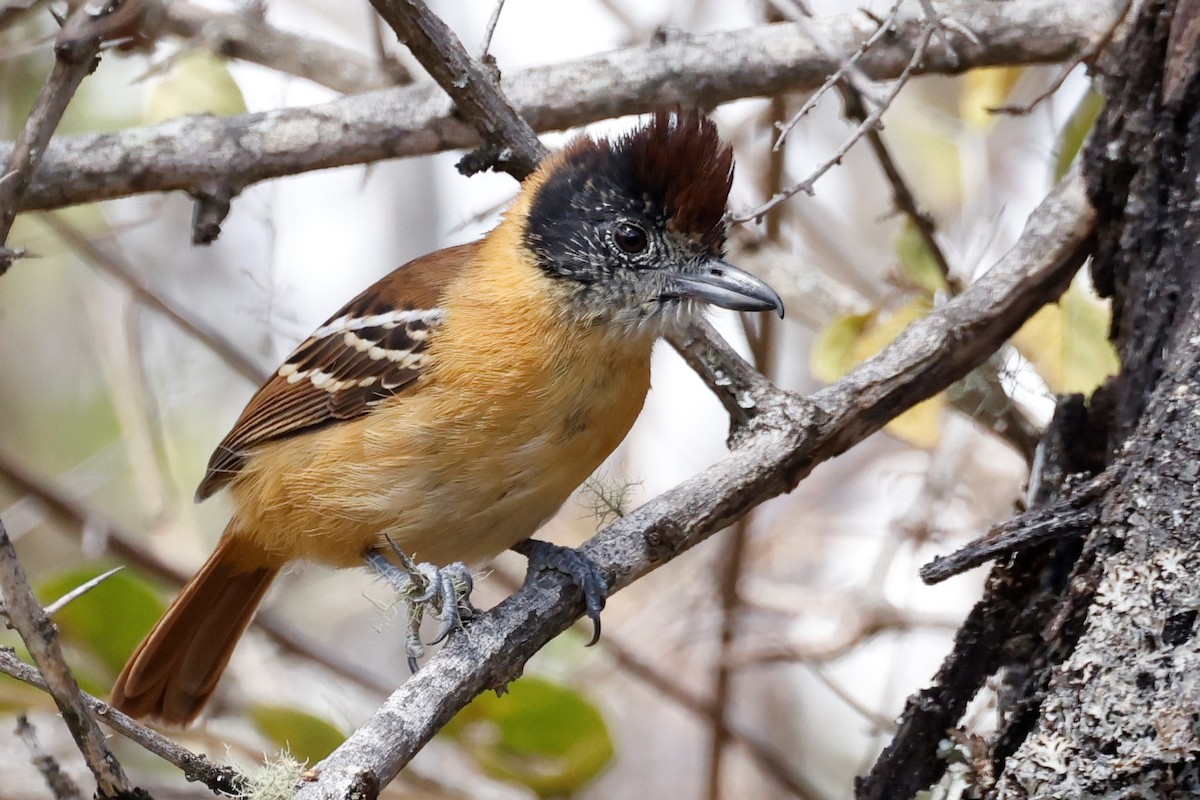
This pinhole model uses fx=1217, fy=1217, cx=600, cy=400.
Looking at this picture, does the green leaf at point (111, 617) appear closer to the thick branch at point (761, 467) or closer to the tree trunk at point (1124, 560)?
the thick branch at point (761, 467)

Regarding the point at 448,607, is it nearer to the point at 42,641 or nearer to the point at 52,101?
the point at 42,641

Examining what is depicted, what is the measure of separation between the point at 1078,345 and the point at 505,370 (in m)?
1.22

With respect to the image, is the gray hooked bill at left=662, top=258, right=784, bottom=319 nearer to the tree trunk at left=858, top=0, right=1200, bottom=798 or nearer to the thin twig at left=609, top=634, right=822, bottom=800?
the tree trunk at left=858, top=0, right=1200, bottom=798

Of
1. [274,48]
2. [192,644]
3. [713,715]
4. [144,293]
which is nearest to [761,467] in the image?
[713,715]

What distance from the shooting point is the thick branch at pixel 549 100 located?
2.50 metres

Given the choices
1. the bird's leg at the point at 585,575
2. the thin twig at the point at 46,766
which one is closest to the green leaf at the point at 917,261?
the bird's leg at the point at 585,575

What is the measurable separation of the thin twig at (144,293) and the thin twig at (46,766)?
7.04 feet

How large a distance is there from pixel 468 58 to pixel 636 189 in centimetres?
57

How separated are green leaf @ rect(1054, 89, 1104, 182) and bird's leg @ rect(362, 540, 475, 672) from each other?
173cm

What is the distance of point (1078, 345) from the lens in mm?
2600

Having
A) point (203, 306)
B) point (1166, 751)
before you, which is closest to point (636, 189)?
point (1166, 751)

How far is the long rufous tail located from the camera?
3.20 meters

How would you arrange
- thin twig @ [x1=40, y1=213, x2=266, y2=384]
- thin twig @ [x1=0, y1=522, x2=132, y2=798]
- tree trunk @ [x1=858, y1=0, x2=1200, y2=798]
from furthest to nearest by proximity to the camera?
thin twig @ [x1=40, y1=213, x2=266, y2=384] < tree trunk @ [x1=858, y1=0, x2=1200, y2=798] < thin twig @ [x1=0, y1=522, x2=132, y2=798]

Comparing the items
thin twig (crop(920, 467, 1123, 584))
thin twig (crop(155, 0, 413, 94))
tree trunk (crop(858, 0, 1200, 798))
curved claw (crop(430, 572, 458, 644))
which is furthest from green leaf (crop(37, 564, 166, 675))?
thin twig (crop(920, 467, 1123, 584))
